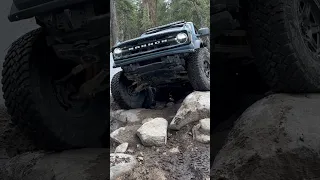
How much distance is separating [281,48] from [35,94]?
0.71 metres

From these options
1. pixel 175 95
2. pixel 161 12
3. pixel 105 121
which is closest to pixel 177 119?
pixel 175 95

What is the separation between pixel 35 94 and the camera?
100 centimetres

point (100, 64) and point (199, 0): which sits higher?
point (199, 0)

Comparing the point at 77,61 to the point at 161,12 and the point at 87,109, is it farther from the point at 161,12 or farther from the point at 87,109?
the point at 161,12

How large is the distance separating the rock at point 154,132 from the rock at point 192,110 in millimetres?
29

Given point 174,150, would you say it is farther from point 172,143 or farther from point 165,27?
point 165,27

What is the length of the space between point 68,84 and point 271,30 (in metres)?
0.61

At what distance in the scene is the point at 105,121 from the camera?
1.08m

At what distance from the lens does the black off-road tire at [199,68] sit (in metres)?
1.06

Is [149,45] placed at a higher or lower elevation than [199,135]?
higher

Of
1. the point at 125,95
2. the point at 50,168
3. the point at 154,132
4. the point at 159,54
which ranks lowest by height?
the point at 50,168

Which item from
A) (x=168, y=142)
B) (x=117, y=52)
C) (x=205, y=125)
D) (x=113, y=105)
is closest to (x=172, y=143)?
(x=168, y=142)

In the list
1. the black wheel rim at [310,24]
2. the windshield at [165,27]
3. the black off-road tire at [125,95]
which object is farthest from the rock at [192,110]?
the black wheel rim at [310,24]

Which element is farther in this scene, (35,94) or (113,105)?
(113,105)
